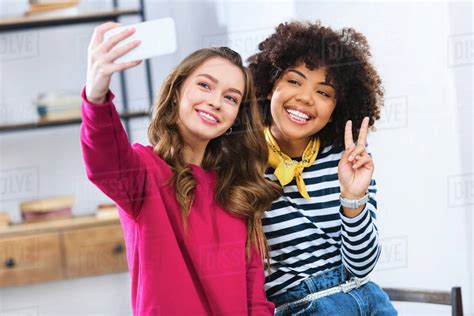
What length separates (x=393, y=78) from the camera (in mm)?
1166

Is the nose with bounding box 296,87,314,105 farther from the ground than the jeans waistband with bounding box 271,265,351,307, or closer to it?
farther from the ground

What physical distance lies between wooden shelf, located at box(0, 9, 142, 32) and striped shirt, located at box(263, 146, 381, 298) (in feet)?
2.39

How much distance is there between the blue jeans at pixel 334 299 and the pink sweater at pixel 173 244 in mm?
34

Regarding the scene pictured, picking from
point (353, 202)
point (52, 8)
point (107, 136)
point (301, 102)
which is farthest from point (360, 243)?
point (52, 8)

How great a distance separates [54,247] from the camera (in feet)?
4.42

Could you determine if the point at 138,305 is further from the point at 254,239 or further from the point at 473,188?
the point at 473,188

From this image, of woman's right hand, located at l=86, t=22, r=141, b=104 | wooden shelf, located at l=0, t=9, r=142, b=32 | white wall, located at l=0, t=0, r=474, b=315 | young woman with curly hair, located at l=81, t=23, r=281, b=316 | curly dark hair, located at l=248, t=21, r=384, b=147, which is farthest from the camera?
wooden shelf, located at l=0, t=9, r=142, b=32

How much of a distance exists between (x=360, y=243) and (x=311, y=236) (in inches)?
2.1

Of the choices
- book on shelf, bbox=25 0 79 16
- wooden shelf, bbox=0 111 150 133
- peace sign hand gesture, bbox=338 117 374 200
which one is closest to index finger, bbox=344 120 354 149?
peace sign hand gesture, bbox=338 117 374 200

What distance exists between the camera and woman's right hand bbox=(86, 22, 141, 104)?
53cm

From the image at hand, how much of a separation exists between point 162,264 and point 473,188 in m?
0.68

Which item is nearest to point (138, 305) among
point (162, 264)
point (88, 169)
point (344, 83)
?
point (162, 264)

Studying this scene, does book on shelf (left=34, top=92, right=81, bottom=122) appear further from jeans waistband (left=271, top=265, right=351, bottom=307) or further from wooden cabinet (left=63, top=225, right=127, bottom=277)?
jeans waistband (left=271, top=265, right=351, bottom=307)

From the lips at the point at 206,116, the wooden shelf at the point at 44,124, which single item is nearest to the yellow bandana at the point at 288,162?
the lips at the point at 206,116
